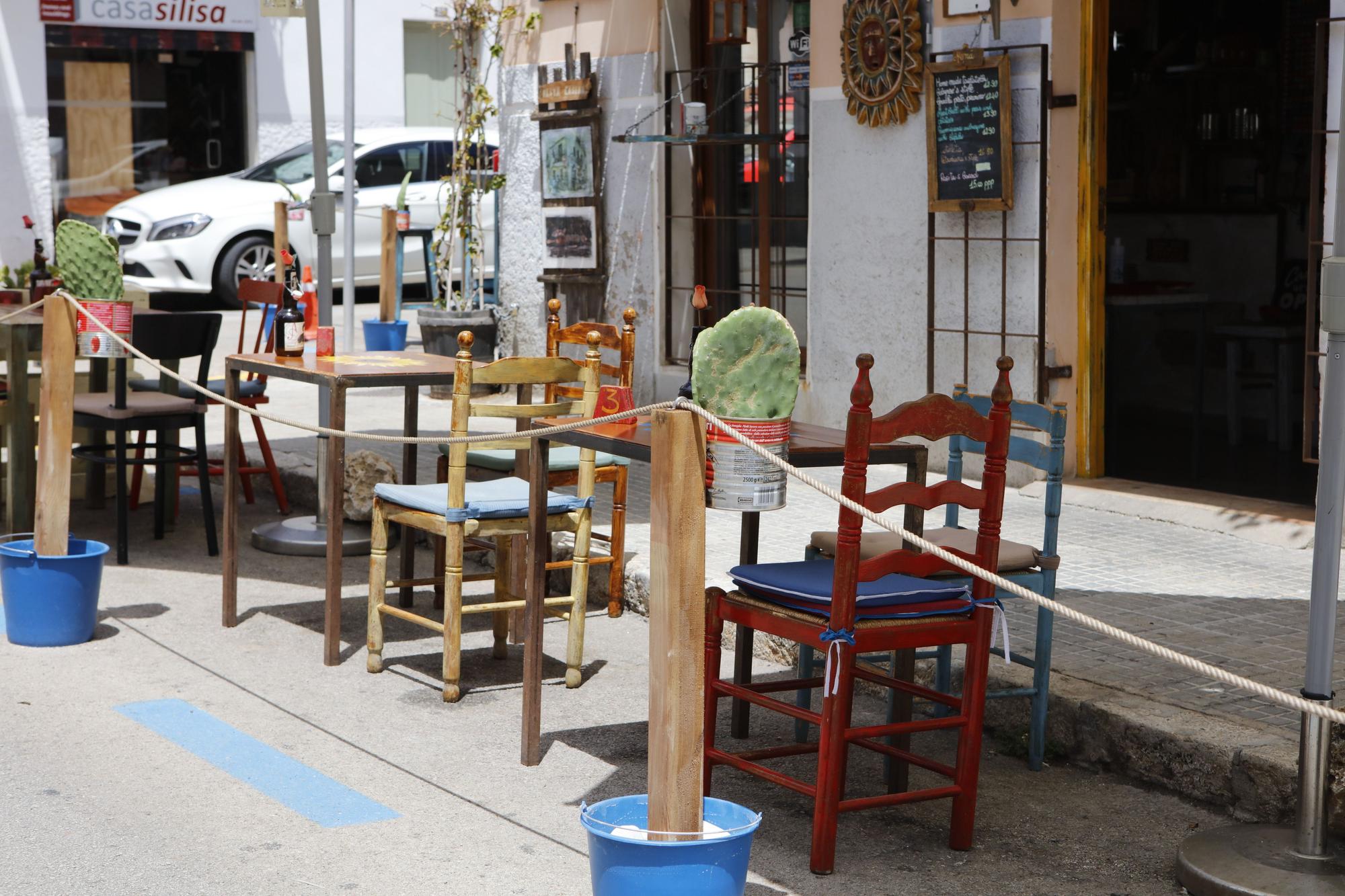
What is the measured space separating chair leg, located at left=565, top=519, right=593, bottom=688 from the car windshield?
1224cm

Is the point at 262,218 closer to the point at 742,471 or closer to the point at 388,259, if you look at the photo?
the point at 388,259

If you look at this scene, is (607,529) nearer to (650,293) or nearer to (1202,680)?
(1202,680)

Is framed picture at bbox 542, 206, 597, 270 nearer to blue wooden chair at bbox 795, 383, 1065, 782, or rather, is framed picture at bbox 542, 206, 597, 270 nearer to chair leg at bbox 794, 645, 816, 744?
chair leg at bbox 794, 645, 816, 744

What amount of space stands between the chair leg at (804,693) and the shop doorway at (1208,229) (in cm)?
437

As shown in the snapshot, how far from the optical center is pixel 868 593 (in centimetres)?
397

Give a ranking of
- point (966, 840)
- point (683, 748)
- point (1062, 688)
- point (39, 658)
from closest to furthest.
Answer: point (683, 748) → point (966, 840) → point (1062, 688) → point (39, 658)

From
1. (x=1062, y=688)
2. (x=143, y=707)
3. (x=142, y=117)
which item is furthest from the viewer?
(x=142, y=117)

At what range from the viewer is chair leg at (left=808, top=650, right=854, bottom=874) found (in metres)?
3.82

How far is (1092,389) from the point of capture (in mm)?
7988

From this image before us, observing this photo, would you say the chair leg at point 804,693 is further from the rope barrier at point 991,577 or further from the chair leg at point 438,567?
the chair leg at point 438,567

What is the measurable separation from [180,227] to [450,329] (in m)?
5.63

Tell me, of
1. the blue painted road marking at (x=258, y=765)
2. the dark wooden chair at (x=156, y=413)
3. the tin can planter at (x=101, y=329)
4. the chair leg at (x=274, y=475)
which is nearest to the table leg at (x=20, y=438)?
the dark wooden chair at (x=156, y=413)

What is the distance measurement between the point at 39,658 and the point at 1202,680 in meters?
3.73

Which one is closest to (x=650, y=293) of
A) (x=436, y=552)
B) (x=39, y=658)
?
(x=436, y=552)
